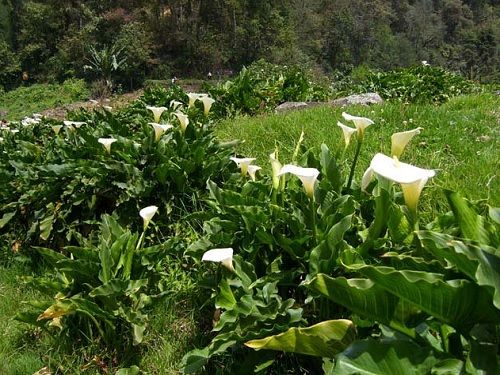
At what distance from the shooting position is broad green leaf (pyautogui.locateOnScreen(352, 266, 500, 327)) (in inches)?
49.6

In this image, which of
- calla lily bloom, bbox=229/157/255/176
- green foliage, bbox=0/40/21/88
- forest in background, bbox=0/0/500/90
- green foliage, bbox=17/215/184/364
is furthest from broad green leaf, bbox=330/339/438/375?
green foliage, bbox=0/40/21/88

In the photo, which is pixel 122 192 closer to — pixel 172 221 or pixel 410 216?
pixel 172 221

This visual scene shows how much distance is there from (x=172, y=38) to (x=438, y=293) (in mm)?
31657

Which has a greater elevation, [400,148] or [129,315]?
[400,148]

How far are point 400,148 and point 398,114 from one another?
285 centimetres

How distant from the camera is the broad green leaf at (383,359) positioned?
49.5 inches

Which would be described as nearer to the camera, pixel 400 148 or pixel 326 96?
pixel 400 148

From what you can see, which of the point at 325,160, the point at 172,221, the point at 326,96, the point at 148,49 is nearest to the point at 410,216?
the point at 325,160

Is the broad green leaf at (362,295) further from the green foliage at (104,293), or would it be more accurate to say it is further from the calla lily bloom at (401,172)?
the green foliage at (104,293)

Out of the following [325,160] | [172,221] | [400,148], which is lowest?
[172,221]

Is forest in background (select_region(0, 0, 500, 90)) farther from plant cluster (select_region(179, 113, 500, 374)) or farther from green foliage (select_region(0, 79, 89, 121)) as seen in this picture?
plant cluster (select_region(179, 113, 500, 374))

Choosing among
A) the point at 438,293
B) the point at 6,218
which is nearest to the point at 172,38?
the point at 6,218

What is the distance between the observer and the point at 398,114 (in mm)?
4551

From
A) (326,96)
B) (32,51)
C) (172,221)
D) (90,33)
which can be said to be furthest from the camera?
(32,51)
